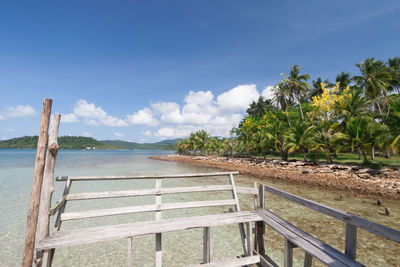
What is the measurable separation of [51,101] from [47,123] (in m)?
0.48

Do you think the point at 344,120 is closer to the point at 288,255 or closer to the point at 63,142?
the point at 288,255

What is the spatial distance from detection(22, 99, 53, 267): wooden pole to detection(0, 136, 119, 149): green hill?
17680 cm

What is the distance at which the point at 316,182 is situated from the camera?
13.7 metres

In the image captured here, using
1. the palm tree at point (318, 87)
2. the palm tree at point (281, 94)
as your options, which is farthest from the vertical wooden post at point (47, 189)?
the palm tree at point (318, 87)

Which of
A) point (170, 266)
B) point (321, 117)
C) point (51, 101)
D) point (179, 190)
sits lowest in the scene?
point (170, 266)

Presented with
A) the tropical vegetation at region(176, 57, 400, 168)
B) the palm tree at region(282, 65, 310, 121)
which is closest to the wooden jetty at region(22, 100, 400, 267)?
the tropical vegetation at region(176, 57, 400, 168)

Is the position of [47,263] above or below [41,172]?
below

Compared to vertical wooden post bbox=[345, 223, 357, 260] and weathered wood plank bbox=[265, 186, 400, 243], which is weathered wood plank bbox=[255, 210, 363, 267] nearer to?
vertical wooden post bbox=[345, 223, 357, 260]

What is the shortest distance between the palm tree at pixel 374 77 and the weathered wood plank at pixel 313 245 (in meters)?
31.1

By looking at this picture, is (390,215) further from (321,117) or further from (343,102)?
(321,117)

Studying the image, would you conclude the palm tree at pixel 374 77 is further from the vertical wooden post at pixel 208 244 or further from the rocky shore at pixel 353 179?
the vertical wooden post at pixel 208 244

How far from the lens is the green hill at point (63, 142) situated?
462 feet

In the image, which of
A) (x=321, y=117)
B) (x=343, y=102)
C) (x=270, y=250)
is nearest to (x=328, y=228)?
(x=270, y=250)

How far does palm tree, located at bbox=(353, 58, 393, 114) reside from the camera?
81.5ft
